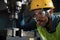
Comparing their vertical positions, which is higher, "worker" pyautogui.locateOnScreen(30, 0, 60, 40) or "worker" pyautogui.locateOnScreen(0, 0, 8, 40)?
"worker" pyautogui.locateOnScreen(30, 0, 60, 40)

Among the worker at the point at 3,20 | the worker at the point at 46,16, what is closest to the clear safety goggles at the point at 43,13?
the worker at the point at 46,16

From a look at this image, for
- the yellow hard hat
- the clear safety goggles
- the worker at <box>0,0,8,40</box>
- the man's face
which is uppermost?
the yellow hard hat

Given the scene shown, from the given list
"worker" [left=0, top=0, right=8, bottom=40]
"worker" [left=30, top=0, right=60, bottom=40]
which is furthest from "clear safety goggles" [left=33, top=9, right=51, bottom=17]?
"worker" [left=0, top=0, right=8, bottom=40]

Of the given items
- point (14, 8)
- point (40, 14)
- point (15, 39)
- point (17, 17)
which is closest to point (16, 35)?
point (15, 39)

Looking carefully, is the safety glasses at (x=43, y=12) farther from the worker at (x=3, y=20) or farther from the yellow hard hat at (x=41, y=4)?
the worker at (x=3, y=20)

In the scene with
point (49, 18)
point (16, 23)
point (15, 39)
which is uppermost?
point (49, 18)

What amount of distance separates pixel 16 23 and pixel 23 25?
0.09 meters

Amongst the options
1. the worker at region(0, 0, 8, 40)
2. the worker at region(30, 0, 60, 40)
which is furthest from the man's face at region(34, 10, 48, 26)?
the worker at region(0, 0, 8, 40)

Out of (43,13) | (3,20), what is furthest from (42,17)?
(3,20)

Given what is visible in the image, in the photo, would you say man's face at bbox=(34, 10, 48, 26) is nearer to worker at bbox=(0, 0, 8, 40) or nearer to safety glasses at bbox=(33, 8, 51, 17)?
safety glasses at bbox=(33, 8, 51, 17)

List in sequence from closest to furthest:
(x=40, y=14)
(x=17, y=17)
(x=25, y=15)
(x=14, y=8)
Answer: (x=40, y=14) < (x=14, y=8) < (x=17, y=17) < (x=25, y=15)

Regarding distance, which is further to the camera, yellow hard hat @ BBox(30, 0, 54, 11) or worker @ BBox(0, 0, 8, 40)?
worker @ BBox(0, 0, 8, 40)

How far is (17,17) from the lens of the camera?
5.55 ft

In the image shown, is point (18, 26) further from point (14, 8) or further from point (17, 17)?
point (14, 8)
